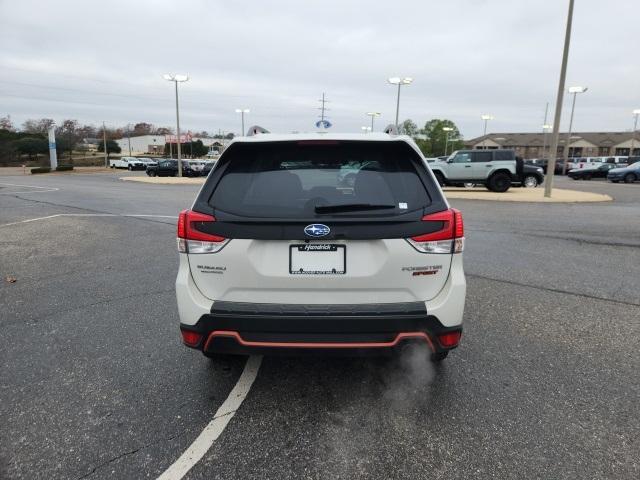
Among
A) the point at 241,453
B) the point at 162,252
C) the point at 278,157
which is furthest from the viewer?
the point at 162,252

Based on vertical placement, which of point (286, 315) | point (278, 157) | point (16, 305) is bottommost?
point (16, 305)

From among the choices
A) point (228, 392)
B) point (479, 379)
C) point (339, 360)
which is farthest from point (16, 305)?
point (479, 379)

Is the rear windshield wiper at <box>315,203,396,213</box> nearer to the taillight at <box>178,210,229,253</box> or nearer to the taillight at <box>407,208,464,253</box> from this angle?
the taillight at <box>407,208,464,253</box>

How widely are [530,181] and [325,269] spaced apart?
2666 cm

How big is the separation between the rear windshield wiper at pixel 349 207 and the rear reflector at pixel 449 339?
0.85 m

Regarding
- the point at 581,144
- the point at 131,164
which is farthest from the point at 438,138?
the point at 131,164

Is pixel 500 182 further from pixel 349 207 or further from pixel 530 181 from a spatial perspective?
pixel 349 207

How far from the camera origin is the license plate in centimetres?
272

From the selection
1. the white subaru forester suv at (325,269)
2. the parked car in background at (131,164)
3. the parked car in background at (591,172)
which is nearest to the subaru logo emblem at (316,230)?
the white subaru forester suv at (325,269)

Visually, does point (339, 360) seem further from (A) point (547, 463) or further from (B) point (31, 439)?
(B) point (31, 439)

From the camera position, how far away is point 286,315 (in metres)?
2.72

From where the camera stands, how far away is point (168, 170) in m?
42.4

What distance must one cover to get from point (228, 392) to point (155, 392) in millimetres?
503

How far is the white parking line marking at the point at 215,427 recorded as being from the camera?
2414 mm
